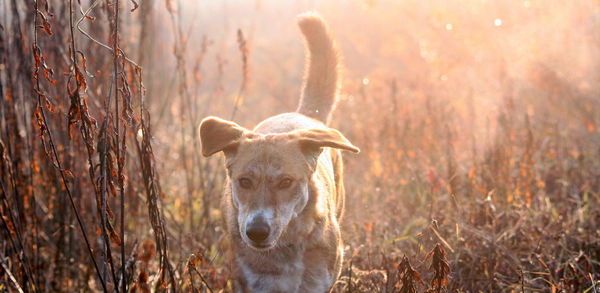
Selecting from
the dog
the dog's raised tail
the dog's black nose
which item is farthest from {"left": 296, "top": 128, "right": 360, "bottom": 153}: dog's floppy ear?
the dog's raised tail

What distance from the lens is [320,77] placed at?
17.0ft

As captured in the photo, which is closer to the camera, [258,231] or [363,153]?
[258,231]

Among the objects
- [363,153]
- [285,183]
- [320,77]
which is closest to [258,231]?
[285,183]

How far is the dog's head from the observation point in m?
3.11

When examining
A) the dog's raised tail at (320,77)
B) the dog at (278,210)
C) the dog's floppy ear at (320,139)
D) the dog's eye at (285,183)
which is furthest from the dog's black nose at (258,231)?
the dog's raised tail at (320,77)

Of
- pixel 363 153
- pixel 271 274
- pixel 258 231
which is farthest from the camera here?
pixel 363 153

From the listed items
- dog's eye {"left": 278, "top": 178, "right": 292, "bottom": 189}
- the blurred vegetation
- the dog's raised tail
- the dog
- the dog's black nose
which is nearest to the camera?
the blurred vegetation

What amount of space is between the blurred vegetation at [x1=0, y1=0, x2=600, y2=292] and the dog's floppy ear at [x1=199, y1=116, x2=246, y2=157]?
42cm

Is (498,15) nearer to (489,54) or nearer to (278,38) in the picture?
(489,54)

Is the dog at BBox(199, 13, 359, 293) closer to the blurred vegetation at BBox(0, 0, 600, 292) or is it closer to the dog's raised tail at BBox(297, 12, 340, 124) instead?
the blurred vegetation at BBox(0, 0, 600, 292)

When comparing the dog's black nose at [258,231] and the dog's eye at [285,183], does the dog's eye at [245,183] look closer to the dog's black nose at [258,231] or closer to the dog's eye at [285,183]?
the dog's eye at [285,183]

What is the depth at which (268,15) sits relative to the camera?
54.0ft

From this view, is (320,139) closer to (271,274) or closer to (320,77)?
(271,274)

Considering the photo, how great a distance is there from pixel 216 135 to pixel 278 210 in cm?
64
